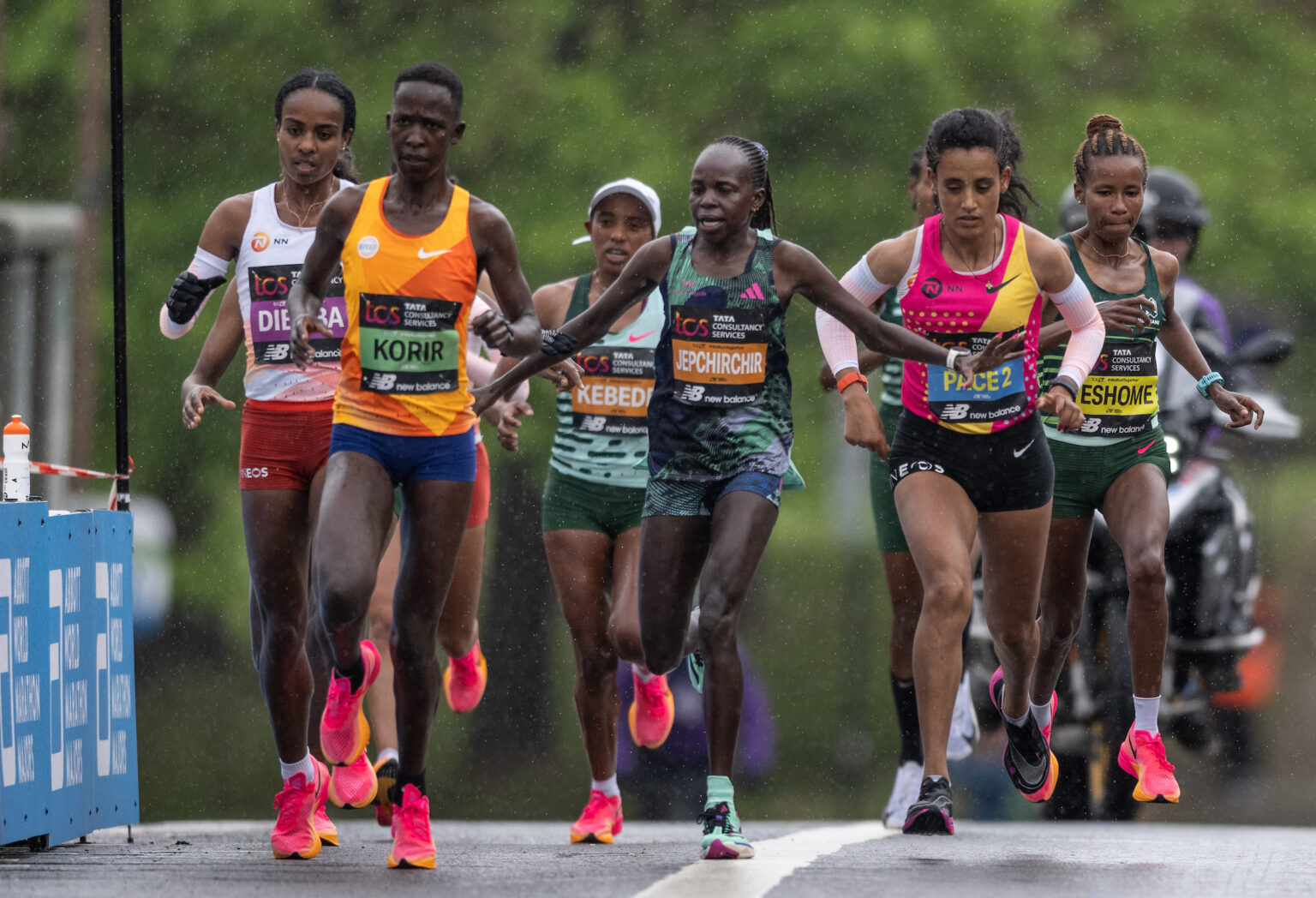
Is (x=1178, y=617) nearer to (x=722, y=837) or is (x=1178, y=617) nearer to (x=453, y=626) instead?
(x=453, y=626)

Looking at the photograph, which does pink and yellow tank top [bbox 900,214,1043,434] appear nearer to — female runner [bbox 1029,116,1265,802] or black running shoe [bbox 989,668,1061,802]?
female runner [bbox 1029,116,1265,802]

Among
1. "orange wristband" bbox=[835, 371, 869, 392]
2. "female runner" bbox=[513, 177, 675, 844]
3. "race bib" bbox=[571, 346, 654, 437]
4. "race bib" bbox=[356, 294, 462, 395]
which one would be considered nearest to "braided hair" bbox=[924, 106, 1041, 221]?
"orange wristband" bbox=[835, 371, 869, 392]

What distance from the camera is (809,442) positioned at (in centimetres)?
1616

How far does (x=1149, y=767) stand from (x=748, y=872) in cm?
247

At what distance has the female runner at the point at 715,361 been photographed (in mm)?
7363

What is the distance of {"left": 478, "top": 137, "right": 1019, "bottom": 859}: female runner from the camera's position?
290 inches

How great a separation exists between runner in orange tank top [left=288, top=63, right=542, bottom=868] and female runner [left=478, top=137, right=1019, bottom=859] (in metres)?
0.40

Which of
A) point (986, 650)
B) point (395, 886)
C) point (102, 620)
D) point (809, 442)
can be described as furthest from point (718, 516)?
point (809, 442)

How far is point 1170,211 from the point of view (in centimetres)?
1250

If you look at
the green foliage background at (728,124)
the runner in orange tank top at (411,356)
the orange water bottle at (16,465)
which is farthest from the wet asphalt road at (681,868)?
the green foliage background at (728,124)

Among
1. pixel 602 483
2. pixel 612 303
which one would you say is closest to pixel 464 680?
pixel 602 483

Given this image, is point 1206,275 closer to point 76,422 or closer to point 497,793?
point 497,793

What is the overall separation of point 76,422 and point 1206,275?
8.20 m

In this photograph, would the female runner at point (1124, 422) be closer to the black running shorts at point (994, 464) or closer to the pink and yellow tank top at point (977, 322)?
the pink and yellow tank top at point (977, 322)
